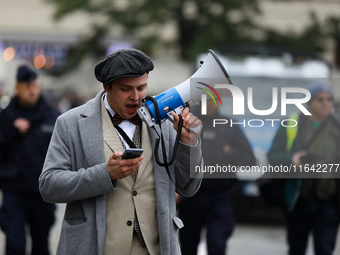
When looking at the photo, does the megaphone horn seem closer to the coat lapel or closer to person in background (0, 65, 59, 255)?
the coat lapel

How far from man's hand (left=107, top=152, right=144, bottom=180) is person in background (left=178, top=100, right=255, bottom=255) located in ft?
5.67

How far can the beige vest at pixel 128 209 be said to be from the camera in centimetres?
237

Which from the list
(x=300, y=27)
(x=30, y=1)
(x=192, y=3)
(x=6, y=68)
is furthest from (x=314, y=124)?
(x=30, y=1)

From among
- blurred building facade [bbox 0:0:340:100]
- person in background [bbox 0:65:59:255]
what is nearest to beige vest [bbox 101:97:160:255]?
person in background [bbox 0:65:59:255]

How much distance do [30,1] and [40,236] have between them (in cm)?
2157

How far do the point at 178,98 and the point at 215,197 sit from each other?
205 cm

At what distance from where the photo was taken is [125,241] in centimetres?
236

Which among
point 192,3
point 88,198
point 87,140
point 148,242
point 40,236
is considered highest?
point 192,3

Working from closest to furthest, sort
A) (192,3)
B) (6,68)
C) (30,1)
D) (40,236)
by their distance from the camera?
(40,236), (192,3), (6,68), (30,1)

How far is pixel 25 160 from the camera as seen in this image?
14.4 ft

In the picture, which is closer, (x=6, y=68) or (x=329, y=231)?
(x=329, y=231)

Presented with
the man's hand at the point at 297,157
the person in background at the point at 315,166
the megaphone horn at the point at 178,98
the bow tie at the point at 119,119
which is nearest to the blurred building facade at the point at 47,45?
the person in background at the point at 315,166

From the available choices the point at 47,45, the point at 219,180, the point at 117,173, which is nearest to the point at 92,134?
the point at 117,173

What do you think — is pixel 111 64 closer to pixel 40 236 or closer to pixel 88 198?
pixel 88 198
